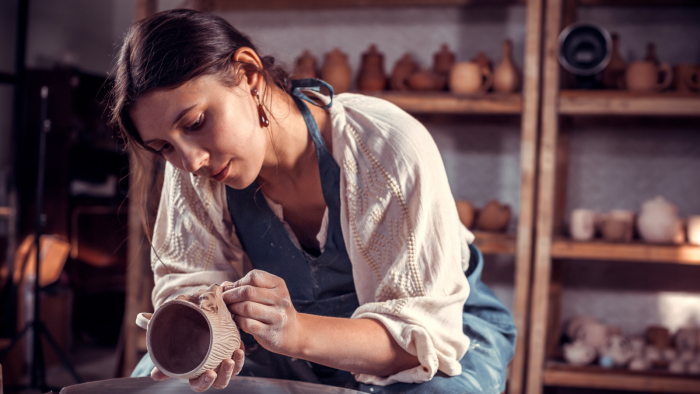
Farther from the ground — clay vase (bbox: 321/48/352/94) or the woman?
clay vase (bbox: 321/48/352/94)

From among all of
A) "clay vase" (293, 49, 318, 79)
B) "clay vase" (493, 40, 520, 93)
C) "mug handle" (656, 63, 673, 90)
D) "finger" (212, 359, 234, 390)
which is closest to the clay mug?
"mug handle" (656, 63, 673, 90)

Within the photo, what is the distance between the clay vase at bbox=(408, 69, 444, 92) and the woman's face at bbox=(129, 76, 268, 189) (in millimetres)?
1368

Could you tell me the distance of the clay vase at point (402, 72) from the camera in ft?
7.40

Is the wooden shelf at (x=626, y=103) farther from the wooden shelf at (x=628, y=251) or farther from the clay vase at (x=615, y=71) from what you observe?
the wooden shelf at (x=628, y=251)

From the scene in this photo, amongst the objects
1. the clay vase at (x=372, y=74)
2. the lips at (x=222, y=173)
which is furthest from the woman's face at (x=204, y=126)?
the clay vase at (x=372, y=74)

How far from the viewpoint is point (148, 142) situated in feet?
2.85

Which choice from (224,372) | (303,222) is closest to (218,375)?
(224,372)

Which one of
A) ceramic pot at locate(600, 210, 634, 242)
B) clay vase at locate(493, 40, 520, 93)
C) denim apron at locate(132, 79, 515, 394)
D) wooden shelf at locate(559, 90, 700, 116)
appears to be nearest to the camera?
denim apron at locate(132, 79, 515, 394)

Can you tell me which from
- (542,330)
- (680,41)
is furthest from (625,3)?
(542,330)

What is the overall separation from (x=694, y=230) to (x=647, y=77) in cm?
57

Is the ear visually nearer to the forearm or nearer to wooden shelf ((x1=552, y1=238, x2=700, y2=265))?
the forearm

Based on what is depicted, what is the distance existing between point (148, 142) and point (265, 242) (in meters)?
0.33

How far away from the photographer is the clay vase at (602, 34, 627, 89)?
2.14m

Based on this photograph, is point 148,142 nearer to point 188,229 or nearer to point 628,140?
→ point 188,229
